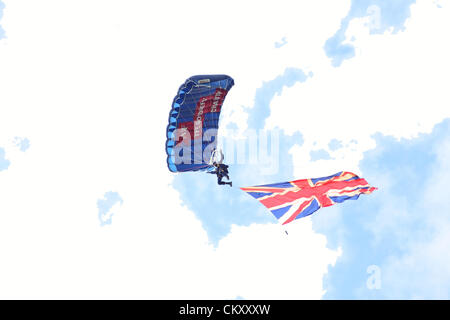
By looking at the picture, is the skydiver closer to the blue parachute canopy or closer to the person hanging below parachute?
the person hanging below parachute

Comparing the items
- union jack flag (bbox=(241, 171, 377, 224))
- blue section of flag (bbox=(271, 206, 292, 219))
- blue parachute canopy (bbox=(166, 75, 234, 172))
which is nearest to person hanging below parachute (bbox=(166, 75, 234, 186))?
blue parachute canopy (bbox=(166, 75, 234, 172))

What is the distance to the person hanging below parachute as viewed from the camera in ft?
67.5

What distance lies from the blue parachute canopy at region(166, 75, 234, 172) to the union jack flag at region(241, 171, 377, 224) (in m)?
5.20

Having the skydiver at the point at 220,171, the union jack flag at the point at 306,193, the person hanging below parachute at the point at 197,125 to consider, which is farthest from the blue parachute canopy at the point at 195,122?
the union jack flag at the point at 306,193

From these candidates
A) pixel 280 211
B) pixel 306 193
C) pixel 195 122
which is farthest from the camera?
pixel 195 122

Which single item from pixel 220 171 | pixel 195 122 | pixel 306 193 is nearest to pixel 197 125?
pixel 195 122

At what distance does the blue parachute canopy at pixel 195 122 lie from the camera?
2055 cm

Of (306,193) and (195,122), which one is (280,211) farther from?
(195,122)

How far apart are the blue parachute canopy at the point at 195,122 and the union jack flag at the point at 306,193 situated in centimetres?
520

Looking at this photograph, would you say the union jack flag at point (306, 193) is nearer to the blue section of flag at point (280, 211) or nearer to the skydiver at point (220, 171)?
the blue section of flag at point (280, 211)

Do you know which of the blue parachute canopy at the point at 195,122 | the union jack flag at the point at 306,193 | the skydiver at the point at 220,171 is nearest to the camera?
the union jack flag at the point at 306,193

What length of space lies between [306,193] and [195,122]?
7.39 meters

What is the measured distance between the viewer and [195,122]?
22219mm
